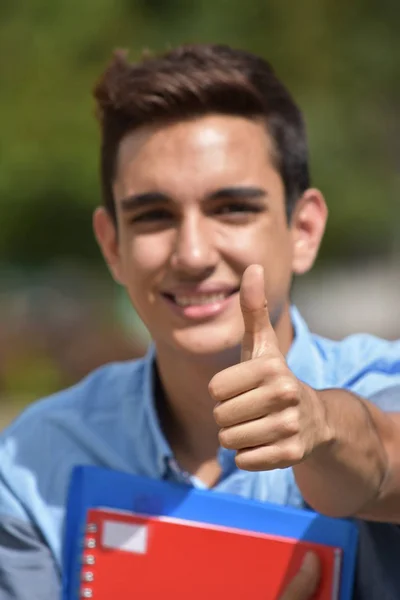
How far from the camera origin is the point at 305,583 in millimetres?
1728

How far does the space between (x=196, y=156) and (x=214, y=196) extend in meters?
0.09

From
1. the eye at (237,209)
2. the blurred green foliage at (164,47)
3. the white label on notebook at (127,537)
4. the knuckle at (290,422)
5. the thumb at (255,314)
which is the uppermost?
the blurred green foliage at (164,47)

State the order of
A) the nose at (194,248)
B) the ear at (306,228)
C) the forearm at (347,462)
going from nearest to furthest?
the forearm at (347,462) < the nose at (194,248) < the ear at (306,228)

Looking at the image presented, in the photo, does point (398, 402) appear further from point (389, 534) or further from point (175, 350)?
point (175, 350)

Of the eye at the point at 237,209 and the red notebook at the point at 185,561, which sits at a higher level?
the eye at the point at 237,209

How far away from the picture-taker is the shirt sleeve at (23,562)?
196 cm

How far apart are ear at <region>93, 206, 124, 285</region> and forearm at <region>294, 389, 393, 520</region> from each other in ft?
2.62

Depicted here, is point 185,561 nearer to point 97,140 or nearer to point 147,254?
point 147,254

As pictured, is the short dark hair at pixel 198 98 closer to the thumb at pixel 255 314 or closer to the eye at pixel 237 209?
the eye at pixel 237 209

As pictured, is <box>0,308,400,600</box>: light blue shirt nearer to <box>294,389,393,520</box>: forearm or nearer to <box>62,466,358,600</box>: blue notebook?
<box>62,466,358,600</box>: blue notebook

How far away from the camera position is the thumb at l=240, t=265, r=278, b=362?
1.39 m

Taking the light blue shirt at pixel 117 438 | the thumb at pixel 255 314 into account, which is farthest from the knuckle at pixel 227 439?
the light blue shirt at pixel 117 438

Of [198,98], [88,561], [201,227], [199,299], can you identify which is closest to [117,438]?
[88,561]

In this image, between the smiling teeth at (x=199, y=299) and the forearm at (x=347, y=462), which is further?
the smiling teeth at (x=199, y=299)
